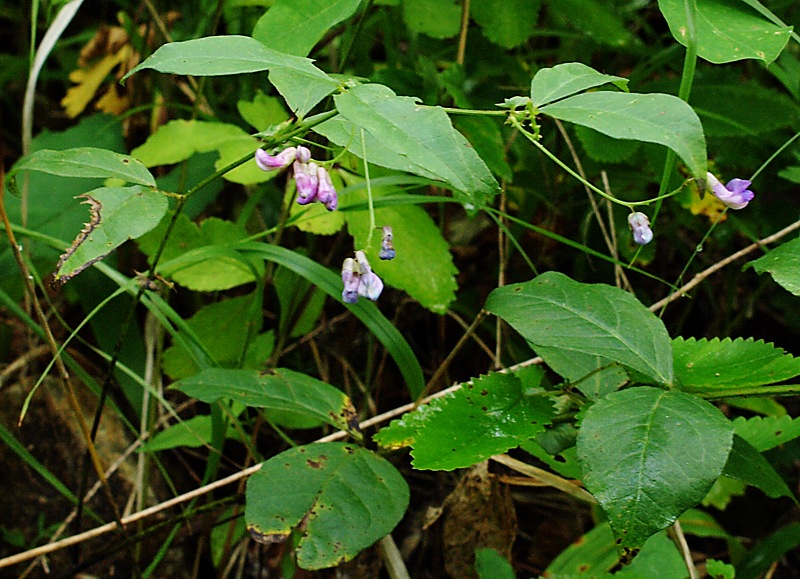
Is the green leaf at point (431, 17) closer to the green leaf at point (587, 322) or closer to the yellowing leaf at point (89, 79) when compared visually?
the green leaf at point (587, 322)

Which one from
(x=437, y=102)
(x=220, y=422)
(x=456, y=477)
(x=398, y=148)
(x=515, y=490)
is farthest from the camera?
(x=515, y=490)

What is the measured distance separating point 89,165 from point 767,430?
1.12 meters

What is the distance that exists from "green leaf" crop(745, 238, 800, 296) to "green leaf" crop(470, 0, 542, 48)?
2.35 ft

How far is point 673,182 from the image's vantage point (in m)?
1.53

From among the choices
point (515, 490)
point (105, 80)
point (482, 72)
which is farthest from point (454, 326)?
point (105, 80)

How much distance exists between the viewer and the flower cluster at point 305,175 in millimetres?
865

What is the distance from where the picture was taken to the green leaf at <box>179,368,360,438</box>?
112 centimetres

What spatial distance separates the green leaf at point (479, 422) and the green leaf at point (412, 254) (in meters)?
0.31

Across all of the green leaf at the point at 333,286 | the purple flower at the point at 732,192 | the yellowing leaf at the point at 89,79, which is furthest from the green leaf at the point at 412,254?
the yellowing leaf at the point at 89,79

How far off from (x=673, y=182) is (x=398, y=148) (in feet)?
3.30

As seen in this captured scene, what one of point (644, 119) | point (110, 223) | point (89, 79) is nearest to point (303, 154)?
point (110, 223)

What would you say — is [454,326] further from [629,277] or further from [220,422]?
[220,422]

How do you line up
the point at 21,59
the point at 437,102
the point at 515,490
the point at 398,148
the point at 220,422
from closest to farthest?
the point at 398,148 → the point at 220,422 → the point at 437,102 → the point at 515,490 → the point at 21,59

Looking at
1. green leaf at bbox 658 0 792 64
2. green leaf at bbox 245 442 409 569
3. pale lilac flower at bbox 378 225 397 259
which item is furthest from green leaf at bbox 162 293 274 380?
green leaf at bbox 658 0 792 64
